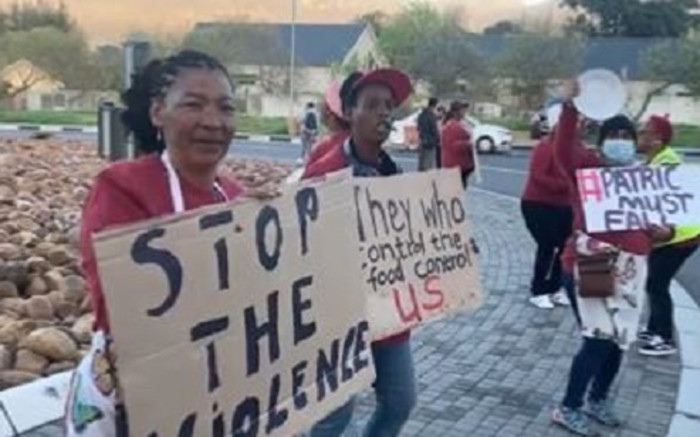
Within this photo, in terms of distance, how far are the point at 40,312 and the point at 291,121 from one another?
38.4 m

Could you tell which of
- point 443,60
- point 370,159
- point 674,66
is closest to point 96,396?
point 370,159

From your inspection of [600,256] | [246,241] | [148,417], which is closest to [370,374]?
[246,241]

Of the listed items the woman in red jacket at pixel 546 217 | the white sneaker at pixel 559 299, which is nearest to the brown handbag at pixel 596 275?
the woman in red jacket at pixel 546 217

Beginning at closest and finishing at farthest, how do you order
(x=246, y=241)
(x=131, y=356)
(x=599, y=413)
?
(x=131, y=356) → (x=246, y=241) → (x=599, y=413)

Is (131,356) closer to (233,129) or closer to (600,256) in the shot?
(233,129)

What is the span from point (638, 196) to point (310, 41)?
7556 cm

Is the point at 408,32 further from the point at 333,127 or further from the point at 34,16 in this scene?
the point at 333,127

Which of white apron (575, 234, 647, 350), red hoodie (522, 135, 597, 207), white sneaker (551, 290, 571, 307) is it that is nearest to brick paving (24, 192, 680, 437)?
white sneaker (551, 290, 571, 307)

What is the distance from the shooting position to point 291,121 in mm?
45500

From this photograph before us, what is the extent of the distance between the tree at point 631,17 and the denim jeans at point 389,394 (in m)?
71.4

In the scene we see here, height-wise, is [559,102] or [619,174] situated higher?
[559,102]

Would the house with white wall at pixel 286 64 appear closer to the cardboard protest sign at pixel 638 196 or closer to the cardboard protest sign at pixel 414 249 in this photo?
the cardboard protest sign at pixel 638 196

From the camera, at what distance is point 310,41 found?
79.9 metres

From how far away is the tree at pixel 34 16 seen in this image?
251 feet
